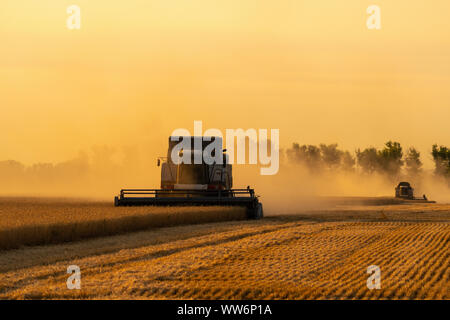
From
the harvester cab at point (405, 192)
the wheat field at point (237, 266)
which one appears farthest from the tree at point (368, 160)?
the wheat field at point (237, 266)

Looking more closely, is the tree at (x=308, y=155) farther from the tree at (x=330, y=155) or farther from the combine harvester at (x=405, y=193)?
the combine harvester at (x=405, y=193)

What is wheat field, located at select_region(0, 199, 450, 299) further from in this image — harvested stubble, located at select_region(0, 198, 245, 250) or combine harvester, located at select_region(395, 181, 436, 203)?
combine harvester, located at select_region(395, 181, 436, 203)

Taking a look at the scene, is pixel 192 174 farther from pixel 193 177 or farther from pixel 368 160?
pixel 368 160

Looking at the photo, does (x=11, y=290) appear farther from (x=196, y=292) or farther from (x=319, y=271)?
(x=319, y=271)

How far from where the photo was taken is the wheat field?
11.6 metres

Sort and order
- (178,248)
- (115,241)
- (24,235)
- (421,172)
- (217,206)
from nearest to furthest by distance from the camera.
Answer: (178,248)
(24,235)
(115,241)
(217,206)
(421,172)

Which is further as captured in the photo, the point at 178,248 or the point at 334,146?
the point at 334,146

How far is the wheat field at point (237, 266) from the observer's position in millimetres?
11633

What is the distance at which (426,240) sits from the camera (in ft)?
68.7

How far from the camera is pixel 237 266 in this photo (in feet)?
48.4

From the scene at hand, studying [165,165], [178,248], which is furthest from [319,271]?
[165,165]

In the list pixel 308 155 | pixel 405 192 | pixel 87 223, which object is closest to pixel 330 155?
pixel 308 155

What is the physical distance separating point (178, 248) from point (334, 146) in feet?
431

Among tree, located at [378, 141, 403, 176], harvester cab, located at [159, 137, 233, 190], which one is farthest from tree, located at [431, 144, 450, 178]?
harvester cab, located at [159, 137, 233, 190]
